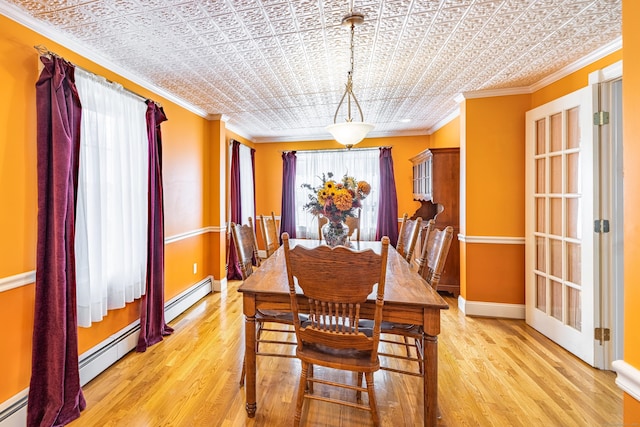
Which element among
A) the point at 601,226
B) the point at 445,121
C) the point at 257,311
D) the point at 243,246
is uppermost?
the point at 445,121

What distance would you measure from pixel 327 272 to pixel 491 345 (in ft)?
6.77

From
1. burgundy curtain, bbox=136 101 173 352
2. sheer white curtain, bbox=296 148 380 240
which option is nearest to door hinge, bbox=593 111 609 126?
sheer white curtain, bbox=296 148 380 240

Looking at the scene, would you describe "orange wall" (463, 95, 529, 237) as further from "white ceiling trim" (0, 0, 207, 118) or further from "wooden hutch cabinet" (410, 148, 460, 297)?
"white ceiling trim" (0, 0, 207, 118)

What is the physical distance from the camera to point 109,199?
2.19 metres

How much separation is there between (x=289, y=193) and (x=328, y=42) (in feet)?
11.4

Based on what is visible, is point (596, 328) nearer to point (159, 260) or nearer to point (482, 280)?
point (482, 280)

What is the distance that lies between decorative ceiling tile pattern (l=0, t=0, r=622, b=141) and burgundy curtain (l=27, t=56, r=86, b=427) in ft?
1.75

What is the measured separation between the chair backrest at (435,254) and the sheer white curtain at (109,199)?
7.68ft

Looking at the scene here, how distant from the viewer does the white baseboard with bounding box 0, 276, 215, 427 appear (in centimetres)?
154

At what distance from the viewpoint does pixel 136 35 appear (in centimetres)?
192

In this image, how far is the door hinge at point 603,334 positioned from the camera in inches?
85.0

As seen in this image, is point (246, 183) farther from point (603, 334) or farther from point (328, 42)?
point (603, 334)

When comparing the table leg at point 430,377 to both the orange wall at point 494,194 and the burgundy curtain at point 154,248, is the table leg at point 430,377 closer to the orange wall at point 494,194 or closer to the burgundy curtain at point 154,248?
the orange wall at point 494,194

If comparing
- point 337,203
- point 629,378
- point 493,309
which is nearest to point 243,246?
point 337,203
